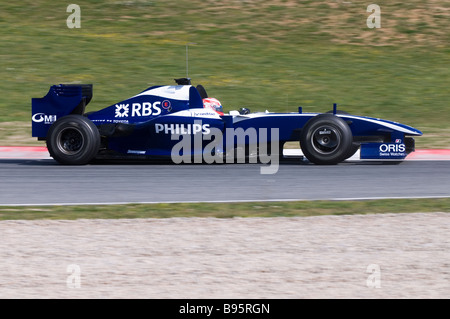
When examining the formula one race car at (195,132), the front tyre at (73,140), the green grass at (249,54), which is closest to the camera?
the formula one race car at (195,132)

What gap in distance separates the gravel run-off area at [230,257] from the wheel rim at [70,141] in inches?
155

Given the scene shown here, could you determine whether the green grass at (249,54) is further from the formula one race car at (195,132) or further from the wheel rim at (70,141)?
the wheel rim at (70,141)

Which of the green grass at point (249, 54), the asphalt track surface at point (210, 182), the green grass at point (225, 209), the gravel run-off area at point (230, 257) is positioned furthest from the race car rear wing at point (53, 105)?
the green grass at point (249, 54)

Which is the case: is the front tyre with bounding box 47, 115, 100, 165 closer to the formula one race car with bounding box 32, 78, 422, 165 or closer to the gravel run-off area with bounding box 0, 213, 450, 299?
the formula one race car with bounding box 32, 78, 422, 165

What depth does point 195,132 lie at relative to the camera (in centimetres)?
1094

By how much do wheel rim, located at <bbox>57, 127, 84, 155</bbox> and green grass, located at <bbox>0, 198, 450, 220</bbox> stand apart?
10.1ft

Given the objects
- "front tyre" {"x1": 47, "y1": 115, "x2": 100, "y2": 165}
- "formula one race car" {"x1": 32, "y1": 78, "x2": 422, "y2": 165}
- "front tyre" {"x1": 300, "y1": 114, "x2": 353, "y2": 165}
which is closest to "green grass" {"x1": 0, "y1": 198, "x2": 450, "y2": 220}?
"front tyre" {"x1": 300, "y1": 114, "x2": 353, "y2": 165}

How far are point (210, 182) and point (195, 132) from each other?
4.20 ft

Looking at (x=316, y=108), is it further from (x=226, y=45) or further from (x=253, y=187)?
(x=253, y=187)

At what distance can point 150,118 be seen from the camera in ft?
37.0

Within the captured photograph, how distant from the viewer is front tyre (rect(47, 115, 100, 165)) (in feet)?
36.1

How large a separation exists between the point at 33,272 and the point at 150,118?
5.79m

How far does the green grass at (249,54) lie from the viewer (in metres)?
19.0

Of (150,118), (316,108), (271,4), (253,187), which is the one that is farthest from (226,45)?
(253,187)
